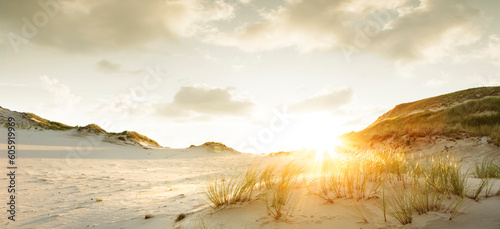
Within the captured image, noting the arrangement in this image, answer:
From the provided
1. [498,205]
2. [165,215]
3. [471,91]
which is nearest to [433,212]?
[498,205]

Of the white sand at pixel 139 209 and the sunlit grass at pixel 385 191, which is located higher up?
the sunlit grass at pixel 385 191

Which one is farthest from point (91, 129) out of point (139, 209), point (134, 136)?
point (139, 209)

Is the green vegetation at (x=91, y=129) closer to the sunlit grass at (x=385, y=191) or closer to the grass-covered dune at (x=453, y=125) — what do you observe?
the grass-covered dune at (x=453, y=125)

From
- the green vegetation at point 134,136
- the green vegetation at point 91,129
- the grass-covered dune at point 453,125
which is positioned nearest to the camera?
the grass-covered dune at point 453,125

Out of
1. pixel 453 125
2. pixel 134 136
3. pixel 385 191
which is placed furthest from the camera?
pixel 134 136

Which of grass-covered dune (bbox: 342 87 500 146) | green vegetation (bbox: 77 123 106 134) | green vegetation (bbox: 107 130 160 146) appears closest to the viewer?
grass-covered dune (bbox: 342 87 500 146)

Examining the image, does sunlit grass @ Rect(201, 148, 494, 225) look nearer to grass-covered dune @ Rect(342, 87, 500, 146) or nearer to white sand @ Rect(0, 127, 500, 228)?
white sand @ Rect(0, 127, 500, 228)

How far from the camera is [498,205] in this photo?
10.2 ft

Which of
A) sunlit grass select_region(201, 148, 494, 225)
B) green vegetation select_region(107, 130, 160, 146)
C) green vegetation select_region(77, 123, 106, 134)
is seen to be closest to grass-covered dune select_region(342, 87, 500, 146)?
sunlit grass select_region(201, 148, 494, 225)

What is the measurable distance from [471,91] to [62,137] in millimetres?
30585

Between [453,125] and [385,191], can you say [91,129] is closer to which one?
[385,191]

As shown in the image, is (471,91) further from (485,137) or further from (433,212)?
(433,212)

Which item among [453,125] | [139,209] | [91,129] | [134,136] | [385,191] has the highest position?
[91,129]

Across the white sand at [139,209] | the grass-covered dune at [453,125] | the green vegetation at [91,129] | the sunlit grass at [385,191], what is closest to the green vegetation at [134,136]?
the green vegetation at [91,129]
